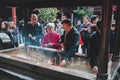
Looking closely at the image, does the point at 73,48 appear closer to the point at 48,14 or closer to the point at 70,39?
the point at 70,39

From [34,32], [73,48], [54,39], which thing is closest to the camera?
[73,48]

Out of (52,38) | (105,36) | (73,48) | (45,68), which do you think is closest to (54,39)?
(52,38)

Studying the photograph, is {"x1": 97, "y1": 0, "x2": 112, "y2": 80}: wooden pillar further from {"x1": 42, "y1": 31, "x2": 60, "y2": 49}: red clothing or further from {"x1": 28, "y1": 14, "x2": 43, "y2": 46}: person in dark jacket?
{"x1": 28, "y1": 14, "x2": 43, "y2": 46}: person in dark jacket

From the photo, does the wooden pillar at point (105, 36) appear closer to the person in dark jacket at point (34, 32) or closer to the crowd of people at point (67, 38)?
the crowd of people at point (67, 38)

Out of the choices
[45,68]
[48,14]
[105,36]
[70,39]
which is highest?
[48,14]

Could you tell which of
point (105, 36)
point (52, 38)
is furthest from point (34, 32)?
point (105, 36)

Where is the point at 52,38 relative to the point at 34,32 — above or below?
below

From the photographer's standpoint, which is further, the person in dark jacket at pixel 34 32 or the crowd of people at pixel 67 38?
the person in dark jacket at pixel 34 32

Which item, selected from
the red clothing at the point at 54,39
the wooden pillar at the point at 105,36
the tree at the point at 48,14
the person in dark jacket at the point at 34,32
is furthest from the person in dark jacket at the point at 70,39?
the tree at the point at 48,14

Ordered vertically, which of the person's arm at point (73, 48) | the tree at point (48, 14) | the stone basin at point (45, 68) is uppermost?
the tree at point (48, 14)

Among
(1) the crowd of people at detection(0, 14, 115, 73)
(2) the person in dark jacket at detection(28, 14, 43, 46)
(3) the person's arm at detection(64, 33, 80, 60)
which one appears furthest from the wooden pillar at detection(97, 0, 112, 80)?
(2) the person in dark jacket at detection(28, 14, 43, 46)

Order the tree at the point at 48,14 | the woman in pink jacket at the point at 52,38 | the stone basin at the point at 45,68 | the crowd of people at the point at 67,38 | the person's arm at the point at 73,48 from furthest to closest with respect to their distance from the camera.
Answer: the tree at the point at 48,14 → the woman in pink jacket at the point at 52,38 → the person's arm at the point at 73,48 → the crowd of people at the point at 67,38 → the stone basin at the point at 45,68

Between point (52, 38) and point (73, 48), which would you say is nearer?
point (73, 48)

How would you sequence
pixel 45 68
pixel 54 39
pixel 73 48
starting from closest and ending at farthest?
pixel 45 68 → pixel 73 48 → pixel 54 39
